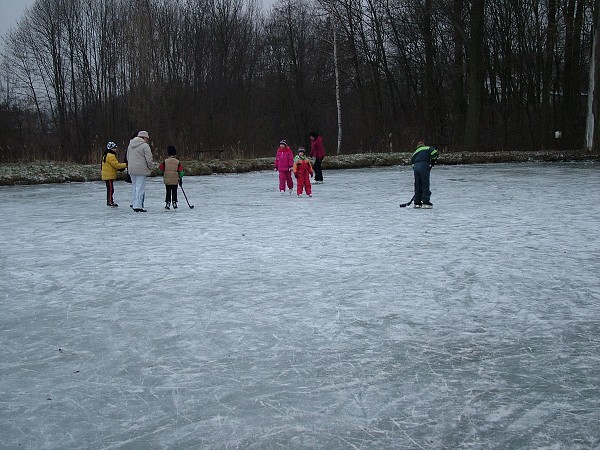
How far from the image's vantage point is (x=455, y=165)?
1052 inches

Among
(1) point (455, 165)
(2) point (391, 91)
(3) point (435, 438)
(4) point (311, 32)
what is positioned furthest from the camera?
(4) point (311, 32)

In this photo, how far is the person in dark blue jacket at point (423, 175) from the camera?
480 inches

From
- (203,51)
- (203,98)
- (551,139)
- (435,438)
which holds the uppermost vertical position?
(203,51)

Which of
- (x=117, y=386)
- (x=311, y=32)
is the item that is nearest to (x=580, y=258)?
(x=117, y=386)

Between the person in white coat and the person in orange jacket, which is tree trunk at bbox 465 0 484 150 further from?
the person in white coat

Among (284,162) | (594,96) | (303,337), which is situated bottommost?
(303,337)

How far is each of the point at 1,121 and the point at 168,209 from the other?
14.0 meters

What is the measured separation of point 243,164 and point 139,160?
12.2 m

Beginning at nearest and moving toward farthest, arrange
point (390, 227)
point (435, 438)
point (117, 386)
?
point (435, 438)
point (117, 386)
point (390, 227)

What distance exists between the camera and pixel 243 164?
2473 centimetres

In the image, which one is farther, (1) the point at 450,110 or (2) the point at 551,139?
(1) the point at 450,110

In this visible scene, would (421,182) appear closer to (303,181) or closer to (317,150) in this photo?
(303,181)

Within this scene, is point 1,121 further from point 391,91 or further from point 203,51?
point 391,91

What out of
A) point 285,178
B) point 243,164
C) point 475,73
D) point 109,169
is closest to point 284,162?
point 285,178
